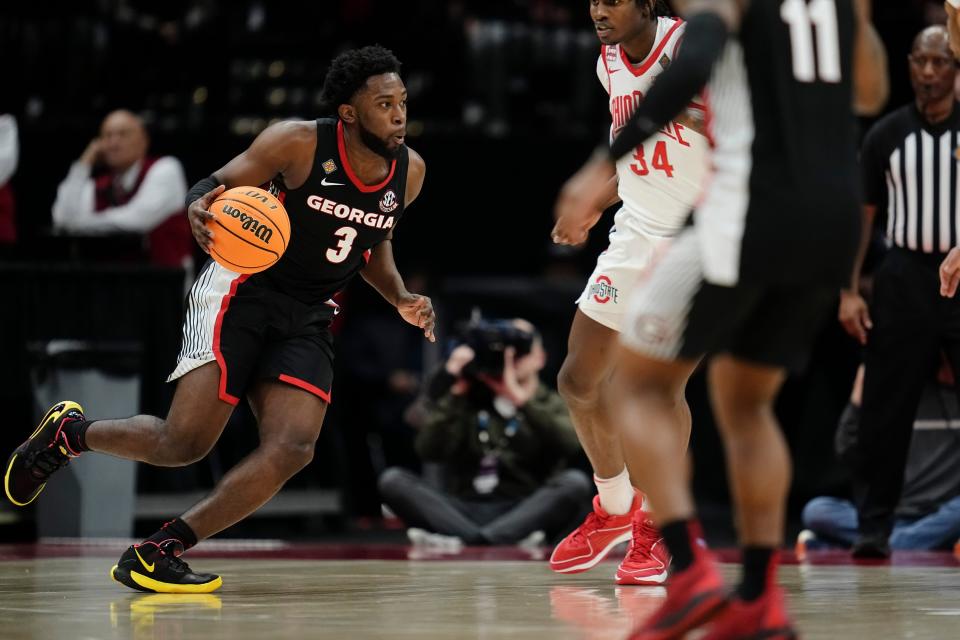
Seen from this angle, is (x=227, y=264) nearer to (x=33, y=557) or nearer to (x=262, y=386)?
(x=262, y=386)

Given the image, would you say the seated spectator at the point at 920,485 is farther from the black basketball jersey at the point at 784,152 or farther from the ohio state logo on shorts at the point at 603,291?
the black basketball jersey at the point at 784,152

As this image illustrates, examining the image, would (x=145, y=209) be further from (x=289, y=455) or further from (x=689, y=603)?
(x=689, y=603)

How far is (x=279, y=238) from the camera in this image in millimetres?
4711

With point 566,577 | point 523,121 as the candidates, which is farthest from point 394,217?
point 523,121

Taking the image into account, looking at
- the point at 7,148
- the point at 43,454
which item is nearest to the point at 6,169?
the point at 7,148

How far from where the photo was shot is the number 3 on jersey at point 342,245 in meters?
5.05

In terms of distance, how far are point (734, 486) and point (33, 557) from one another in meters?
3.92

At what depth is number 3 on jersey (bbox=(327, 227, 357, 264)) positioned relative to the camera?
5.05 metres

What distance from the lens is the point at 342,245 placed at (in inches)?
199

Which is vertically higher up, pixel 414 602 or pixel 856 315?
pixel 856 315

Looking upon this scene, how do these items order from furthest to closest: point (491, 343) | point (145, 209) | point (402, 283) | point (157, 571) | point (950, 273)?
1. point (145, 209)
2. point (491, 343)
3. point (950, 273)
4. point (402, 283)
5. point (157, 571)

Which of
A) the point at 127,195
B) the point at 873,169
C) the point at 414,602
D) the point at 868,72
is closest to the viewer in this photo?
the point at 868,72

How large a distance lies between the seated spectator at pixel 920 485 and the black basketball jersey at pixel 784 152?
4.20 m

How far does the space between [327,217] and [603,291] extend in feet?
3.14
